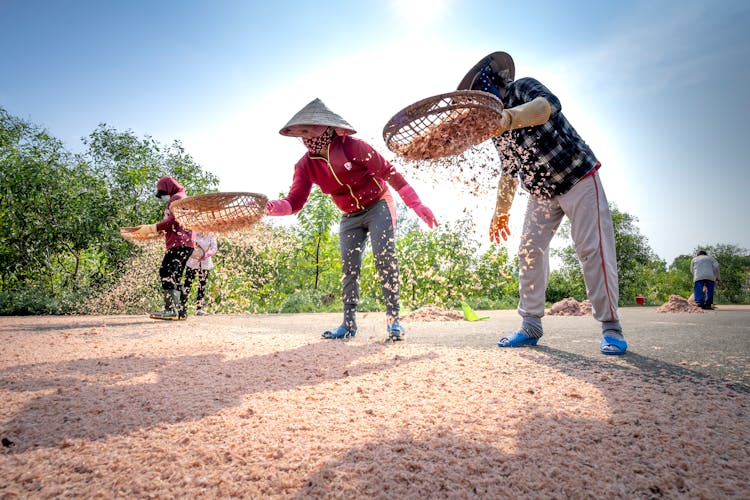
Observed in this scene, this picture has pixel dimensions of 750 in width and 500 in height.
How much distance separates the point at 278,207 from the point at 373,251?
3.14ft

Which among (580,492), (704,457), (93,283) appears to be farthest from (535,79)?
(93,283)

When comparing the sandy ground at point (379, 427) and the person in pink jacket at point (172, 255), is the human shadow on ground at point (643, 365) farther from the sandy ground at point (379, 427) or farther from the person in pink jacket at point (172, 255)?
the person in pink jacket at point (172, 255)

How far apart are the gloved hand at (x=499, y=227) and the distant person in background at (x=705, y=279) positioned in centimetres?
944

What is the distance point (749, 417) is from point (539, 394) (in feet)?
2.53

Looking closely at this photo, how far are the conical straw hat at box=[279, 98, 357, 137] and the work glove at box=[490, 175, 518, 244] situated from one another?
4.37ft

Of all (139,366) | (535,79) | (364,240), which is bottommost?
(139,366)

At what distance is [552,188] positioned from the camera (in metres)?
2.87

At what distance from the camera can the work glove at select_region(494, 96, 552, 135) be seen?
7.57 ft

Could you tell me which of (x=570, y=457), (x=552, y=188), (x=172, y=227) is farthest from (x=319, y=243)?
(x=570, y=457)

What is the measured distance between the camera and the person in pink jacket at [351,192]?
3.39 m

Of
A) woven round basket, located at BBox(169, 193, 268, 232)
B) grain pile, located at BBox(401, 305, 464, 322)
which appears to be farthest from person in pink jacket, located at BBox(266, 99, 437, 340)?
grain pile, located at BBox(401, 305, 464, 322)

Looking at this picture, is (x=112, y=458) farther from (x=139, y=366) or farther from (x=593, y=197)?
(x=593, y=197)

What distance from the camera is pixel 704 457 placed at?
4.11 feet

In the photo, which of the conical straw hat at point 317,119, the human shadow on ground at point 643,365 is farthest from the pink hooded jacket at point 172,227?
the human shadow on ground at point 643,365
